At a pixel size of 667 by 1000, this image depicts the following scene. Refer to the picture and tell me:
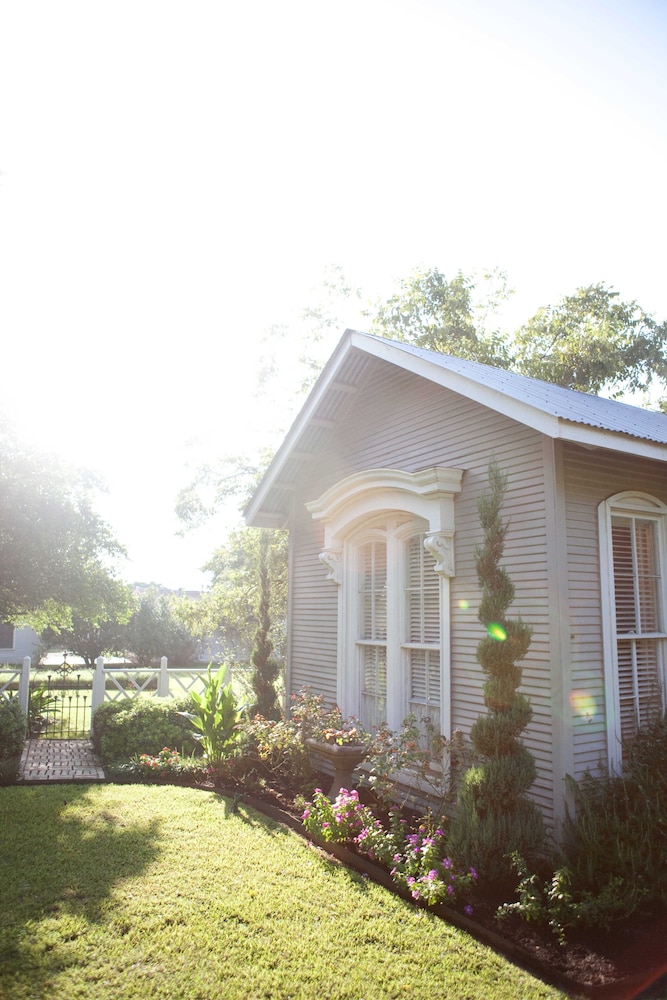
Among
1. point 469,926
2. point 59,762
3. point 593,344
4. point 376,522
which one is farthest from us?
point 593,344

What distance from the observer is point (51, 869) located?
6.22 meters

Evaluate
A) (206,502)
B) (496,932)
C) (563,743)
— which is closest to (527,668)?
(563,743)

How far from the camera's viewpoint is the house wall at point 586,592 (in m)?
6.45

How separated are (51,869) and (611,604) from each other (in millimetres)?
5838

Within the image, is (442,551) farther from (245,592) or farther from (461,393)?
(245,592)

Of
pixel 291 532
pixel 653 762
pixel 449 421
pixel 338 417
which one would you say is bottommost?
pixel 653 762

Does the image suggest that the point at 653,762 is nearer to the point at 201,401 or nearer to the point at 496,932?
the point at 496,932

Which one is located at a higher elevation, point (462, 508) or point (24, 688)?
point (462, 508)

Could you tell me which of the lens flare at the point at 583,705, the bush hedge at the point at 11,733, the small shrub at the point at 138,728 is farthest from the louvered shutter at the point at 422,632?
the bush hedge at the point at 11,733

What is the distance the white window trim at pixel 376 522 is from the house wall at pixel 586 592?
4.55 ft

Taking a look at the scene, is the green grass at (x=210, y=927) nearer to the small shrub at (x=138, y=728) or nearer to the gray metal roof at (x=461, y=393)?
the small shrub at (x=138, y=728)

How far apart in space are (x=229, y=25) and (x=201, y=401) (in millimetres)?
21477

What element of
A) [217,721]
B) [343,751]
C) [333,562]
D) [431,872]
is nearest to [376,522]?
[333,562]

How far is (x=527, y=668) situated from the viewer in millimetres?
6660
